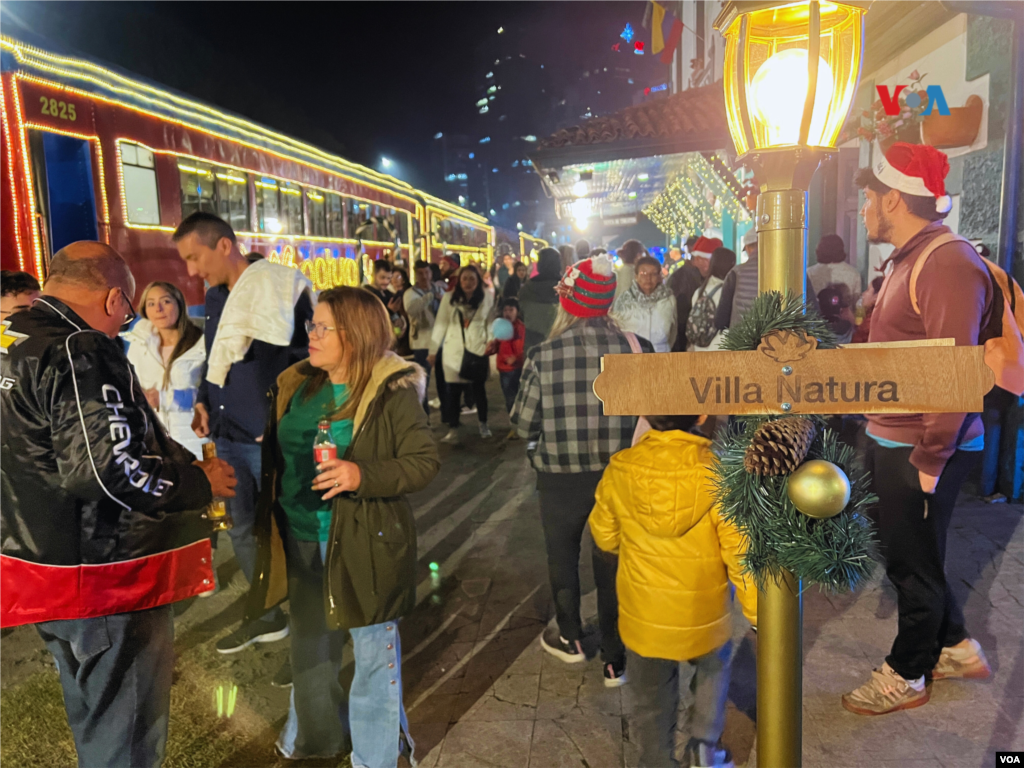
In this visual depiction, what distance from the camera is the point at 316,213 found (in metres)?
12.3

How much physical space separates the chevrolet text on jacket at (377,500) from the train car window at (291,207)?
915 centimetres

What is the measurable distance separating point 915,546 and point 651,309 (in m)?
3.47

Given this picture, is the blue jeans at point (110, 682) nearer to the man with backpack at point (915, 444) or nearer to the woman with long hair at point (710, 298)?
the man with backpack at point (915, 444)

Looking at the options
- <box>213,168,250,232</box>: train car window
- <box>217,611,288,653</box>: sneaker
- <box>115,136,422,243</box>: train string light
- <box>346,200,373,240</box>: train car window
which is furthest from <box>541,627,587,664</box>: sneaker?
<box>346,200,373,240</box>: train car window

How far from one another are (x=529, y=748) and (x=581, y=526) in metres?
1.06

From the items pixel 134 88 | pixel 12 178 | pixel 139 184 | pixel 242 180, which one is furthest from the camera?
pixel 242 180

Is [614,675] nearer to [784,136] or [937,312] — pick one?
[937,312]

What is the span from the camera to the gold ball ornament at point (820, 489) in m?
1.33

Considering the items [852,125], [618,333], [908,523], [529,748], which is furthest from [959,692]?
[852,125]

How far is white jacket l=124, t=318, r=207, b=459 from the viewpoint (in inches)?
176

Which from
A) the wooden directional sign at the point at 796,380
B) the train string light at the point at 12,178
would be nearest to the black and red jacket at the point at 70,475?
the wooden directional sign at the point at 796,380

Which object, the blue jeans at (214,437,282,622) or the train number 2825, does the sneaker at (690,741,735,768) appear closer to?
the blue jeans at (214,437,282,622)

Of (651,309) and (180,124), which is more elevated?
(180,124)

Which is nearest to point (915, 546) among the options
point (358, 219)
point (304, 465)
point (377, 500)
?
point (377, 500)
